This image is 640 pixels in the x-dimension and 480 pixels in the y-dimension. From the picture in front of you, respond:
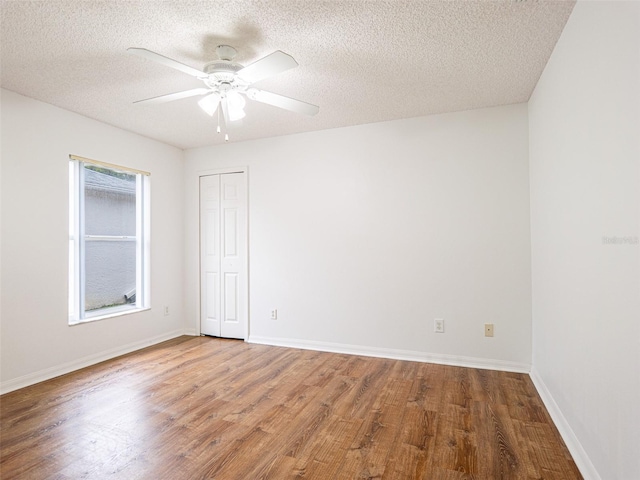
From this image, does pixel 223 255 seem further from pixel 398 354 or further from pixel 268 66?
pixel 268 66

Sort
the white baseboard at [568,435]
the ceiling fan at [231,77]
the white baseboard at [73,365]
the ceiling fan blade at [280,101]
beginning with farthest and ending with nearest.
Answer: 1. the white baseboard at [73,365]
2. the ceiling fan blade at [280,101]
3. the ceiling fan at [231,77]
4. the white baseboard at [568,435]

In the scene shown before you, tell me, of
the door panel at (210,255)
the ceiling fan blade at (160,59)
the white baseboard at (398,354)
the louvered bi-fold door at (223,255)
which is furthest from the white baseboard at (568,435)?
the door panel at (210,255)

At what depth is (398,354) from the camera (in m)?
3.55

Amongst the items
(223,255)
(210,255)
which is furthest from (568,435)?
(210,255)

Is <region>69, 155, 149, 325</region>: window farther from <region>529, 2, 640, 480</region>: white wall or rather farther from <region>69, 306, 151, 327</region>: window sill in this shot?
<region>529, 2, 640, 480</region>: white wall

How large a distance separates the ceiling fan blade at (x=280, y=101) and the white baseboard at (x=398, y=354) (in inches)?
98.0

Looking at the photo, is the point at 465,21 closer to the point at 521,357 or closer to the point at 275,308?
A: the point at 521,357

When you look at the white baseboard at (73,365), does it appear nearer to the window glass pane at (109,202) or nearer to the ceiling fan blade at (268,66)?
the window glass pane at (109,202)

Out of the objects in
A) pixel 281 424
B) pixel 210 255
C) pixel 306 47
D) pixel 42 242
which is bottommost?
pixel 281 424

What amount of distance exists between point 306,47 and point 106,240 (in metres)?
2.93

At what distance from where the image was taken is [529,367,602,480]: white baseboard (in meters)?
1.67

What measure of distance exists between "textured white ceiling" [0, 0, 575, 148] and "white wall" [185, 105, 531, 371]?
1.58 feet

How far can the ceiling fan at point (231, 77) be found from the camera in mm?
1937

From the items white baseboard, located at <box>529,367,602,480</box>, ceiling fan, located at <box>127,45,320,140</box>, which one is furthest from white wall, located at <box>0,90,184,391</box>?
white baseboard, located at <box>529,367,602,480</box>
